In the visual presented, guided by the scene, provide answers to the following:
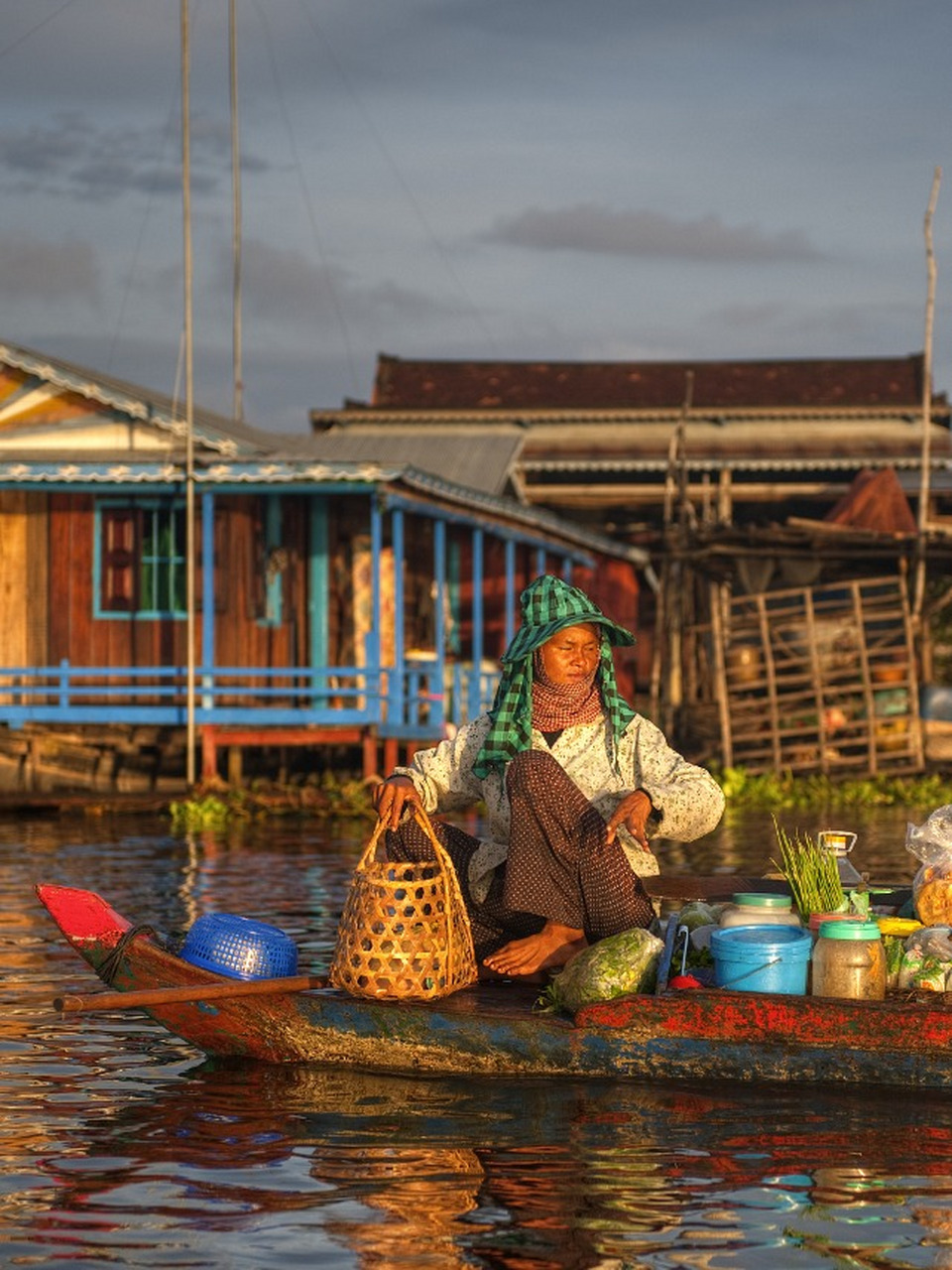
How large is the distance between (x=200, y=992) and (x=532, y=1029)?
1.06m

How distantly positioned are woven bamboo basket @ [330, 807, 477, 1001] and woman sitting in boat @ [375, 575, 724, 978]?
20cm

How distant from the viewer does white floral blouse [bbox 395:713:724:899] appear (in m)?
7.11

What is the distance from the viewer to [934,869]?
6832 millimetres

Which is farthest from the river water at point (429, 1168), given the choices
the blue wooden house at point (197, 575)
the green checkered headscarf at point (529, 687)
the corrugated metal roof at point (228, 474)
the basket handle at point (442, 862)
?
the blue wooden house at point (197, 575)

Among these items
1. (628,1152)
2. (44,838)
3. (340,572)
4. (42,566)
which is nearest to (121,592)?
(42,566)

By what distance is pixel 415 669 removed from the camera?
18.7m

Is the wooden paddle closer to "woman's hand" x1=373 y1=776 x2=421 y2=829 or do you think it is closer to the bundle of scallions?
"woman's hand" x1=373 y1=776 x2=421 y2=829

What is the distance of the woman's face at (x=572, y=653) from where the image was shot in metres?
7.15

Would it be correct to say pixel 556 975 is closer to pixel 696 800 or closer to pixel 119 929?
pixel 696 800

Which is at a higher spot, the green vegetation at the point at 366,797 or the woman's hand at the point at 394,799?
the woman's hand at the point at 394,799

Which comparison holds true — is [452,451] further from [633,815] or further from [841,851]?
[633,815]

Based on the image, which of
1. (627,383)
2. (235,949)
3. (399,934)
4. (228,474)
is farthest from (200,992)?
(627,383)

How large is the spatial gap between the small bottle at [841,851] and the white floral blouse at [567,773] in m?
0.49

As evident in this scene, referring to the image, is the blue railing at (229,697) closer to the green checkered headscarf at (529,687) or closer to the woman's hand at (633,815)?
the green checkered headscarf at (529,687)
